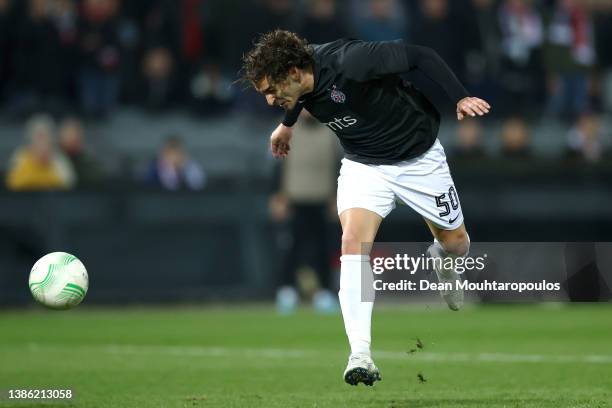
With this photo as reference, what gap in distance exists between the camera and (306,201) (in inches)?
620

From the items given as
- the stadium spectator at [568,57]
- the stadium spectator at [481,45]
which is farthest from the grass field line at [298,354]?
the stadium spectator at [568,57]

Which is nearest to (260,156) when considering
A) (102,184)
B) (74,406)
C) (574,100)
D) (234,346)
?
(102,184)

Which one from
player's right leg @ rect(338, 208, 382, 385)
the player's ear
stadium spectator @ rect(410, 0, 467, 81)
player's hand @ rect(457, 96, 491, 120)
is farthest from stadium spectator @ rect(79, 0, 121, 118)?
player's hand @ rect(457, 96, 491, 120)

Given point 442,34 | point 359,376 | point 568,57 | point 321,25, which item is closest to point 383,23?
point 442,34

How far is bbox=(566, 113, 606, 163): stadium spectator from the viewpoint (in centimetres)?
1705

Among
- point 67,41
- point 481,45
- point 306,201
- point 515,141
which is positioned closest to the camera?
point 306,201

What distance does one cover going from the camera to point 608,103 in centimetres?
2031

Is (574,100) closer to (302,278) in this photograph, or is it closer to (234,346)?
(302,278)

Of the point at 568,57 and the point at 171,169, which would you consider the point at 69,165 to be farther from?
the point at 568,57

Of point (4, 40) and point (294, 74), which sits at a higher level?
point (4, 40)

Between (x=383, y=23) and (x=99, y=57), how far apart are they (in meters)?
4.29

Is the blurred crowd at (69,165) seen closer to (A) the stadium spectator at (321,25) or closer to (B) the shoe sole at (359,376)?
(A) the stadium spectator at (321,25)

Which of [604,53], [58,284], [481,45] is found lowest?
[58,284]

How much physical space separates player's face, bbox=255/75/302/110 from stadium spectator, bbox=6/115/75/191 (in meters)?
8.44
